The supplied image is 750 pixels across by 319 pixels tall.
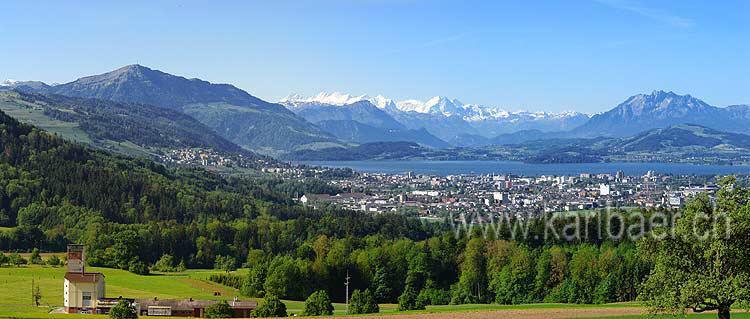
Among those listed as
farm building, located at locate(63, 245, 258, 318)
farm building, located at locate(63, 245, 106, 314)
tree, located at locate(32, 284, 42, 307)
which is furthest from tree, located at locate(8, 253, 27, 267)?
farm building, located at locate(63, 245, 258, 318)

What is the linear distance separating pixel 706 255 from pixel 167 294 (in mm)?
41755

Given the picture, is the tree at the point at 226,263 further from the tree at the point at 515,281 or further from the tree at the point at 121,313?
the tree at the point at 121,313

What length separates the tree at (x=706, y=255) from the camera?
28.1 m

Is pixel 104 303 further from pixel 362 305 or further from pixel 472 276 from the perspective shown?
pixel 472 276

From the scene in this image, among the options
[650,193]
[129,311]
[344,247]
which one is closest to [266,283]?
[344,247]

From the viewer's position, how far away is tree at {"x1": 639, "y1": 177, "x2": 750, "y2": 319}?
28.1 meters

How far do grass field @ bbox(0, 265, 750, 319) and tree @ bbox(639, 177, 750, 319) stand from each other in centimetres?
772

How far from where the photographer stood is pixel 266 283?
66.3m

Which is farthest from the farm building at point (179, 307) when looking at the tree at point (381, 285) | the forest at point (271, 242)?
the tree at point (381, 285)

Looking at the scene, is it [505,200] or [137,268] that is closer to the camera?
[137,268]

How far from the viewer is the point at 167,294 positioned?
61.5 m

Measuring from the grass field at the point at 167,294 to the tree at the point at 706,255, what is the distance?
772cm

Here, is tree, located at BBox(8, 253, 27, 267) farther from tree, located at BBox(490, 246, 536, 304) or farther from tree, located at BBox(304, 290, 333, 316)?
tree, located at BBox(490, 246, 536, 304)

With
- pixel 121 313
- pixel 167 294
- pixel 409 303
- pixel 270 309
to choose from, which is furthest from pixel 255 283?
pixel 121 313
